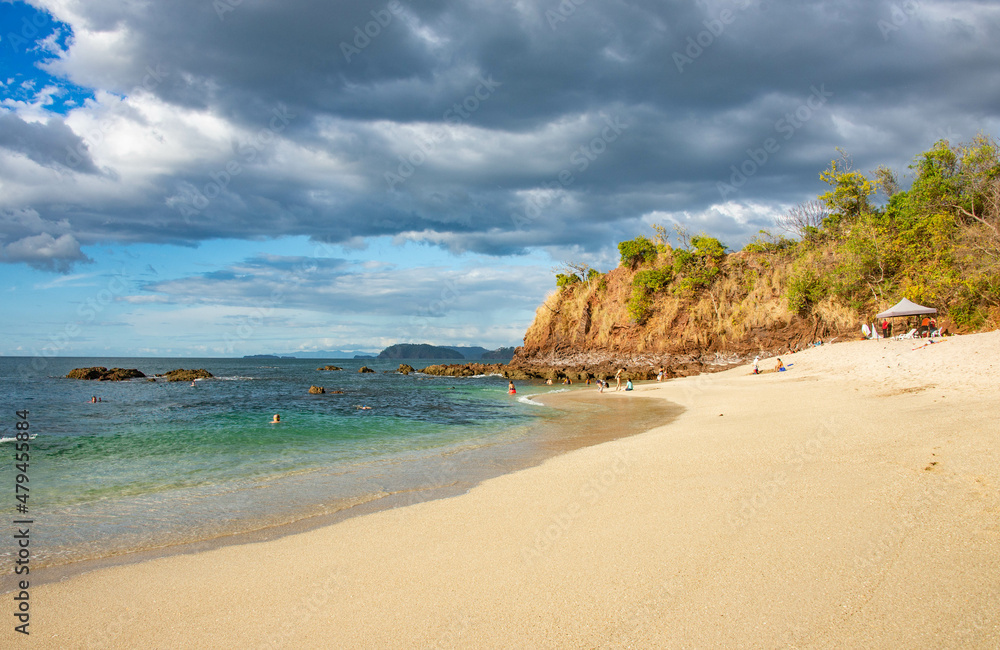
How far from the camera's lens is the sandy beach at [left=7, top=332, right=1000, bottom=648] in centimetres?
381

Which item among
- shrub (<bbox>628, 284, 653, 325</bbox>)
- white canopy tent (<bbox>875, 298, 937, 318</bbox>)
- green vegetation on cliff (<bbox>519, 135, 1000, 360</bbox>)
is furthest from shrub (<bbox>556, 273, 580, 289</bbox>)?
white canopy tent (<bbox>875, 298, 937, 318</bbox>)

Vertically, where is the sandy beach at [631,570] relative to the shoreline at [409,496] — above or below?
above

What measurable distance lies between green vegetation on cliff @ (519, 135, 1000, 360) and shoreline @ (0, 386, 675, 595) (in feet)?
78.6

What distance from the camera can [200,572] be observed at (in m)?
5.48

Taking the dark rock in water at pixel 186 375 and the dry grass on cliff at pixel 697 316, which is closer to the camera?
the dry grass on cliff at pixel 697 316

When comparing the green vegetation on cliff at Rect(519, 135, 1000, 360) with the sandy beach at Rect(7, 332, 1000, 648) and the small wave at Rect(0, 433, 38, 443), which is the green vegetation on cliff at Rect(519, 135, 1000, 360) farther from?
the small wave at Rect(0, 433, 38, 443)

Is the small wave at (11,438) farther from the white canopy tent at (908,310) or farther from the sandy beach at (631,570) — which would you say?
the white canopy tent at (908,310)

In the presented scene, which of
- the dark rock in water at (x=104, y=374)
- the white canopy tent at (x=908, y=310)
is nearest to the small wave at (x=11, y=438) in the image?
the white canopy tent at (x=908, y=310)

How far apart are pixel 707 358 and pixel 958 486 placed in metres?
37.6

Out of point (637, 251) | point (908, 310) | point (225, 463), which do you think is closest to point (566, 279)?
point (637, 251)

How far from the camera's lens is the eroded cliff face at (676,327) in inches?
1532

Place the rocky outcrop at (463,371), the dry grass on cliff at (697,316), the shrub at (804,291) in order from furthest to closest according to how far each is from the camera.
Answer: the rocky outcrop at (463,371)
the dry grass on cliff at (697,316)
the shrub at (804,291)

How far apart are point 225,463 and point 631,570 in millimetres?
10985

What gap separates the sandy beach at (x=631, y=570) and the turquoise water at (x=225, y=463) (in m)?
1.62
